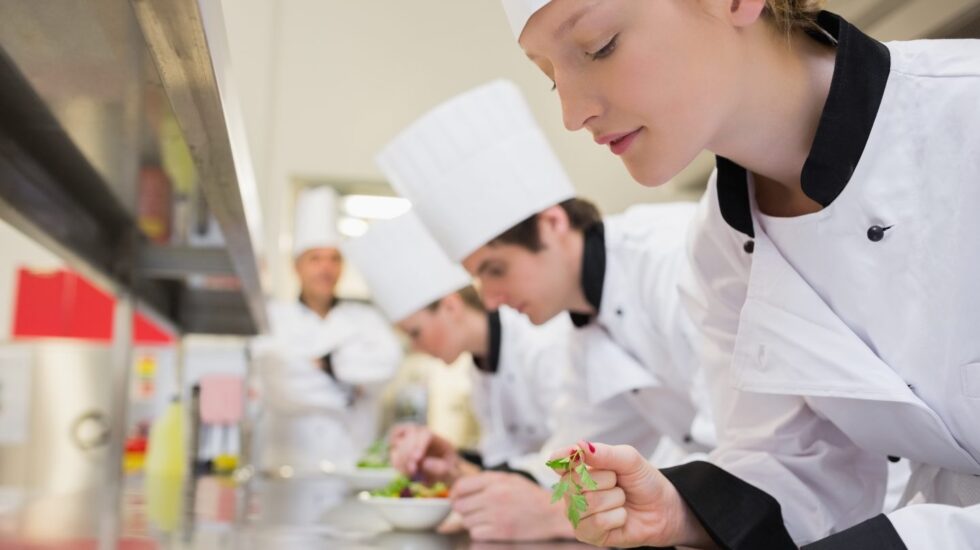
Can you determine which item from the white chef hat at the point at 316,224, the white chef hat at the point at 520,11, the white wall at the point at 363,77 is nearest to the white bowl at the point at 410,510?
the white chef hat at the point at 520,11

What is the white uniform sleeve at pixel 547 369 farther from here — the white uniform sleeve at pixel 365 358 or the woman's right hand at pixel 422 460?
the white uniform sleeve at pixel 365 358

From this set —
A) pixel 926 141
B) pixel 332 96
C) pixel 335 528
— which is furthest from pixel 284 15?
pixel 926 141

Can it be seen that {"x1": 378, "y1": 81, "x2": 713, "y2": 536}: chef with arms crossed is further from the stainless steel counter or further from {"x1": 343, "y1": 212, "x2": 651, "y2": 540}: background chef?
the stainless steel counter

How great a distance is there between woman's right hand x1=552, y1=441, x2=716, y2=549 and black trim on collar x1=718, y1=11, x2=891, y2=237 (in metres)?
0.30

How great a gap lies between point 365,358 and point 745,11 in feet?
9.19

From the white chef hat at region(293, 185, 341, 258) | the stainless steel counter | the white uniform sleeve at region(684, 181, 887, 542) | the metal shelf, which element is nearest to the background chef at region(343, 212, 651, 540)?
the stainless steel counter

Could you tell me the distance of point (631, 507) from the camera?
34.9 inches

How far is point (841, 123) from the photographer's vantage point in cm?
86

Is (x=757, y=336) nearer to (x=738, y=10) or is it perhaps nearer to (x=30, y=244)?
(x=738, y=10)

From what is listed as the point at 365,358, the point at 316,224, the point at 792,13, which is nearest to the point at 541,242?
the point at 792,13

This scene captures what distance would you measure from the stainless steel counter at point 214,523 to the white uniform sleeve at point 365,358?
4.37 ft

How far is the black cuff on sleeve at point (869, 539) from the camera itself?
70cm

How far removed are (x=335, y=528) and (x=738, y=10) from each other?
3.20 ft

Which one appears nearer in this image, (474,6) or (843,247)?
(843,247)
